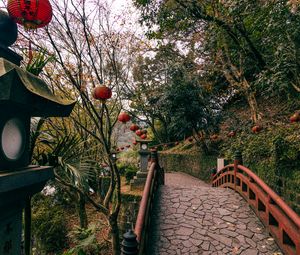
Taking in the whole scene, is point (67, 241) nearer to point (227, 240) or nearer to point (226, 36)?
point (227, 240)

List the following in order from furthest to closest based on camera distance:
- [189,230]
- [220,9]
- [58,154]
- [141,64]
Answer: [141,64] < [220,9] < [189,230] < [58,154]

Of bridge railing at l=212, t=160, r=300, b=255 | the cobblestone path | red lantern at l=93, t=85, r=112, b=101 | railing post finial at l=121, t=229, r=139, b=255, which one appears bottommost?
the cobblestone path

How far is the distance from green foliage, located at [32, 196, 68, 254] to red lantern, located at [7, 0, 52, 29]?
937 centimetres

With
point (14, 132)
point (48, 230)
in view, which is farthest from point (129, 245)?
point (48, 230)

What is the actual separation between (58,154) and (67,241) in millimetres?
8893

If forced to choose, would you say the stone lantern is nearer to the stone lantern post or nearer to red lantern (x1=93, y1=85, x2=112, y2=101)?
red lantern (x1=93, y1=85, x2=112, y2=101)

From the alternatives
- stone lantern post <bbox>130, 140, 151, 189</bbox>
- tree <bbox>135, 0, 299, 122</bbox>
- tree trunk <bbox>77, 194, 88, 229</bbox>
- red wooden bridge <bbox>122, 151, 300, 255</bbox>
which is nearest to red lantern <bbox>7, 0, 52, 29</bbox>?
red wooden bridge <bbox>122, 151, 300, 255</bbox>

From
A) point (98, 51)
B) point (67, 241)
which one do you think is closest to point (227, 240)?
point (98, 51)

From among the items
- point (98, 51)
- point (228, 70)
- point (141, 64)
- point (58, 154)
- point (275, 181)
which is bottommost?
point (275, 181)

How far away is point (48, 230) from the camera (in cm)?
1048

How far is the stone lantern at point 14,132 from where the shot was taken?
6.86 ft

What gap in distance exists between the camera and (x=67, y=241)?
11.0 meters

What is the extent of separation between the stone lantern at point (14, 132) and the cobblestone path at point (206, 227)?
343 centimetres

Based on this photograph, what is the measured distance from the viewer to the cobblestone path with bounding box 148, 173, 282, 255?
519 cm
